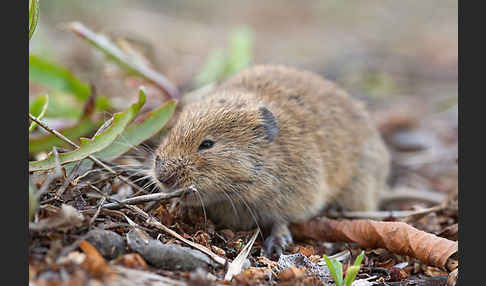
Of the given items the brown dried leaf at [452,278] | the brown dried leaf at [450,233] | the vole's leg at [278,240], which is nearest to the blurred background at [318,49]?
the brown dried leaf at [450,233]

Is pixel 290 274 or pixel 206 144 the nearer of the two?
pixel 290 274

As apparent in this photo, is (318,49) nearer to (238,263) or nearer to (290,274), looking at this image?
(238,263)

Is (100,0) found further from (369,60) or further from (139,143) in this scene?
(139,143)

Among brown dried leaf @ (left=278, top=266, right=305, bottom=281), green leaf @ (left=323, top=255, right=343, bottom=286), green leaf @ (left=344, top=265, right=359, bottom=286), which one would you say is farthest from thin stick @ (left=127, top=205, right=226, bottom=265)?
green leaf @ (left=344, top=265, right=359, bottom=286)

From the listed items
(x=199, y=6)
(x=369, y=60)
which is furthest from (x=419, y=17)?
(x=199, y=6)

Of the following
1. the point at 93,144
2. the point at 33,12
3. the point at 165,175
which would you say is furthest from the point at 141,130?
the point at 33,12

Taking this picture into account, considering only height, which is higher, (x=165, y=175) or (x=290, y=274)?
(x=165, y=175)
